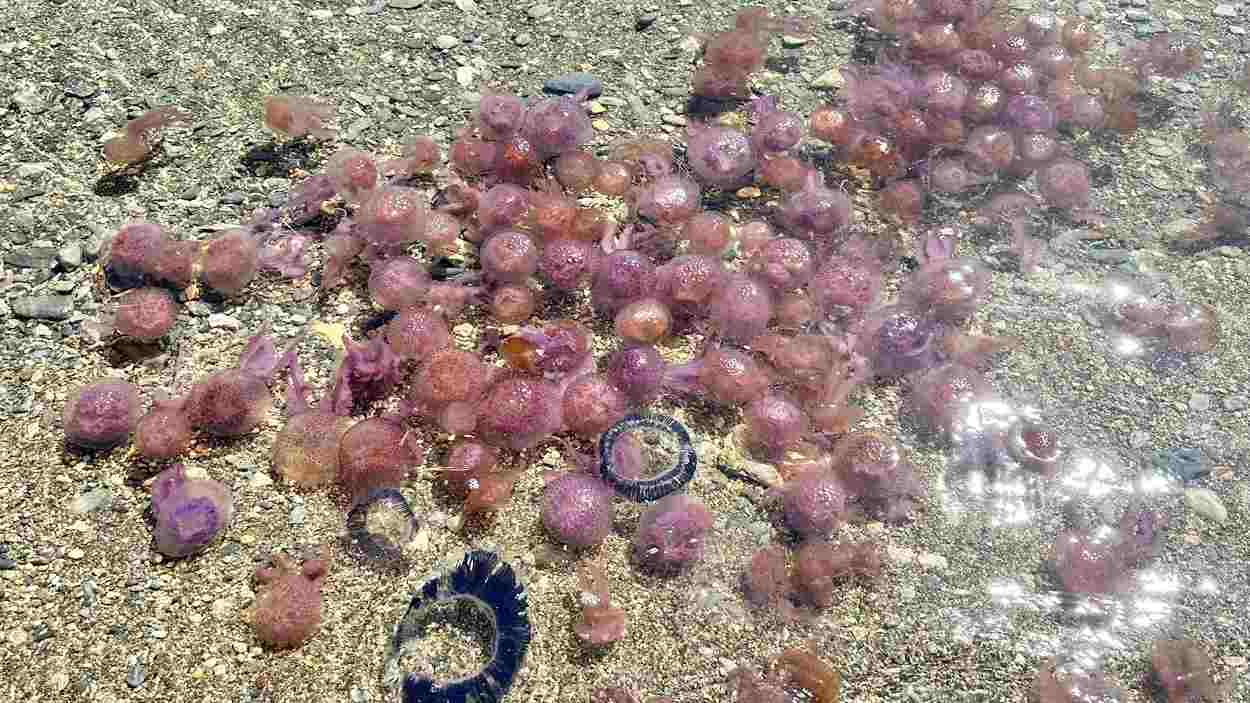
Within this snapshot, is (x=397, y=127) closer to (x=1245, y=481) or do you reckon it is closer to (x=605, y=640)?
(x=605, y=640)

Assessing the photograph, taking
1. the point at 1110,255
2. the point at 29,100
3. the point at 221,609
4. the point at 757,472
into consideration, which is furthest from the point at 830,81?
the point at 29,100

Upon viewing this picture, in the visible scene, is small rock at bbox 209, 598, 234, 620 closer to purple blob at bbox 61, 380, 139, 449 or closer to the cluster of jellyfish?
the cluster of jellyfish

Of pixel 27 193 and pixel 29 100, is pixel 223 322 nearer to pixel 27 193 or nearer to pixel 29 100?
pixel 27 193

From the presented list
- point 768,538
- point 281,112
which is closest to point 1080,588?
point 768,538

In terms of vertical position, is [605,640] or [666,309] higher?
[666,309]

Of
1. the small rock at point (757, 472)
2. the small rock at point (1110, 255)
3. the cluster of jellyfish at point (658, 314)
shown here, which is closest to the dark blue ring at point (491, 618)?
the cluster of jellyfish at point (658, 314)

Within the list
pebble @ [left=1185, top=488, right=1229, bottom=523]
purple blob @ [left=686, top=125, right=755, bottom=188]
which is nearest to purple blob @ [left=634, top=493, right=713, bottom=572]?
purple blob @ [left=686, top=125, right=755, bottom=188]
